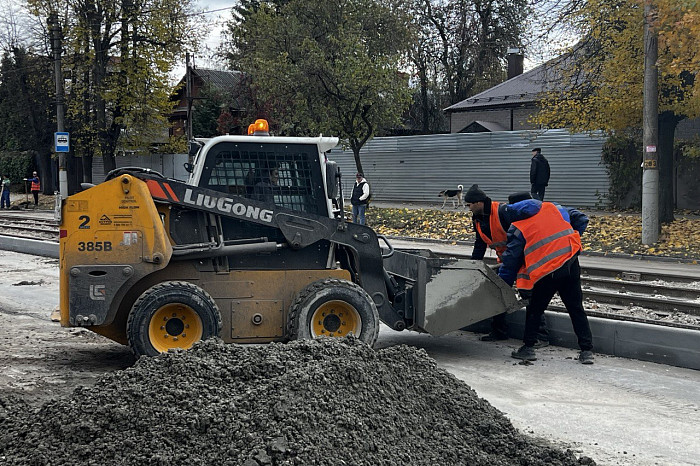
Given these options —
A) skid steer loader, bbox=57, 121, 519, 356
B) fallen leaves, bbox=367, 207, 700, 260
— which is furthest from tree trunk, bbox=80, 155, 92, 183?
skid steer loader, bbox=57, 121, 519, 356

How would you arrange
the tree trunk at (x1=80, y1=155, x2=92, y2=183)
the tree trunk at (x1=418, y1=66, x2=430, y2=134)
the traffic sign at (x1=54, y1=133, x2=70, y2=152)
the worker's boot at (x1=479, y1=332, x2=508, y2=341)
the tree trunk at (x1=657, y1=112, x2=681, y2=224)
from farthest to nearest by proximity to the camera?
the tree trunk at (x1=418, y1=66, x2=430, y2=134) → the tree trunk at (x1=80, y1=155, x2=92, y2=183) → the traffic sign at (x1=54, y1=133, x2=70, y2=152) → the tree trunk at (x1=657, y1=112, x2=681, y2=224) → the worker's boot at (x1=479, y1=332, x2=508, y2=341)

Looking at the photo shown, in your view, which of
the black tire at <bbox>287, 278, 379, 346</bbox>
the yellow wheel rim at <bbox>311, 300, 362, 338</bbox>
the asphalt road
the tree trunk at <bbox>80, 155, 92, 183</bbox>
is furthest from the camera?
the tree trunk at <bbox>80, 155, 92, 183</bbox>

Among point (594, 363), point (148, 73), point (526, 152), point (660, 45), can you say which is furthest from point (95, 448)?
point (148, 73)

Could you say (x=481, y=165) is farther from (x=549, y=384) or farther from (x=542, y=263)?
(x=549, y=384)

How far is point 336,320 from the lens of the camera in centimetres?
757

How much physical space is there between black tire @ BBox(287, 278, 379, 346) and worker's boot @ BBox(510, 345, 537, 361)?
59.0 inches

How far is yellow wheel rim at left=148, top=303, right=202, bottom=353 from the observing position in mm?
7121

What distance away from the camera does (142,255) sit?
7.03 meters

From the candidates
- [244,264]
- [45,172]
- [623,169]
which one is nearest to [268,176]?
[244,264]

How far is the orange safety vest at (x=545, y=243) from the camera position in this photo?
25.3 ft

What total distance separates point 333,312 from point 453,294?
1215 millimetres

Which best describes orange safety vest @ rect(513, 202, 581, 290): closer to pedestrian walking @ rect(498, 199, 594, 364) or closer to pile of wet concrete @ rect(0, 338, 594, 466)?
pedestrian walking @ rect(498, 199, 594, 364)

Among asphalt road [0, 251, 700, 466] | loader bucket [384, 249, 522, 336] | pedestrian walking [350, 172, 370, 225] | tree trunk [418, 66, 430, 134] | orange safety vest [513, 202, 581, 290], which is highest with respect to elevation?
tree trunk [418, 66, 430, 134]

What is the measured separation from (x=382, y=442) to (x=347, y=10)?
28818mm
